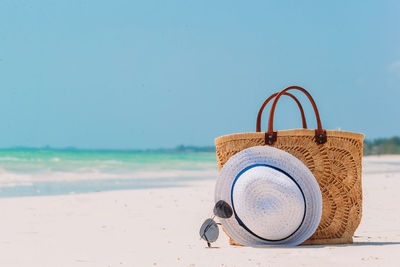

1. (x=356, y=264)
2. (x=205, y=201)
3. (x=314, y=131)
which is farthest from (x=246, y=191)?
(x=205, y=201)

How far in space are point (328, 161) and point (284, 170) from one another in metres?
0.27

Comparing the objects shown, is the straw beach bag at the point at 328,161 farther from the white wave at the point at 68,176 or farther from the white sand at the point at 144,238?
the white wave at the point at 68,176

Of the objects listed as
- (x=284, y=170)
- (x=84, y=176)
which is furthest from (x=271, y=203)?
(x=84, y=176)

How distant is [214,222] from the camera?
9.46 feet

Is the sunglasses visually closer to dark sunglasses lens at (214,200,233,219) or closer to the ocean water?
dark sunglasses lens at (214,200,233,219)

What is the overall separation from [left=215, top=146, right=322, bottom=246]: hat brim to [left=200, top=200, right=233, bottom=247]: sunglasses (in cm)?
4

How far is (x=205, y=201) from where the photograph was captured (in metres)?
5.72

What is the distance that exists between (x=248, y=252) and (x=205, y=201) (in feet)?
10.2

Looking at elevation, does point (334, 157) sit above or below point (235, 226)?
above

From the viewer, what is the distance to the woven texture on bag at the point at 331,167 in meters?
2.82

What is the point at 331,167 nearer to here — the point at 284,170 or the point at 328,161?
the point at 328,161

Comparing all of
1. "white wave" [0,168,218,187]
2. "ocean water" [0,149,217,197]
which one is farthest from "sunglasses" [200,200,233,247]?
"white wave" [0,168,218,187]

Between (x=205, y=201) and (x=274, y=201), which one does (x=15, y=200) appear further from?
(x=274, y=201)

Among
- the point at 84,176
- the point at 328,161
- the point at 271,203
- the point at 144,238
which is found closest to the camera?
the point at 271,203
